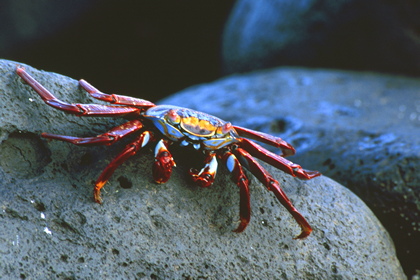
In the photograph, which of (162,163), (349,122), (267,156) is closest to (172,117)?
(162,163)

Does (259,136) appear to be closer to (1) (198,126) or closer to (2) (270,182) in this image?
(2) (270,182)

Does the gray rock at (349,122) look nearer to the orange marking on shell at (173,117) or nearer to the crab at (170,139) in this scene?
the crab at (170,139)

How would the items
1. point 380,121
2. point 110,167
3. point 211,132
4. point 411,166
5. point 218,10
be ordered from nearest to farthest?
point 110,167 → point 211,132 → point 411,166 → point 380,121 → point 218,10

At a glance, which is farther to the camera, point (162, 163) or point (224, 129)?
point (224, 129)

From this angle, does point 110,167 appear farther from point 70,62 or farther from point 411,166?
point 70,62

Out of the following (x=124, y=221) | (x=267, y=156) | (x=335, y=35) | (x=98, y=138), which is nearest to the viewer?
(x=98, y=138)

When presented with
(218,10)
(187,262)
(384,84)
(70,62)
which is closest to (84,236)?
(187,262)

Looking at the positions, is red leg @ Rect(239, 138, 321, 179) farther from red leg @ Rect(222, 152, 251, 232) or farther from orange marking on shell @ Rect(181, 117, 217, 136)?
orange marking on shell @ Rect(181, 117, 217, 136)
